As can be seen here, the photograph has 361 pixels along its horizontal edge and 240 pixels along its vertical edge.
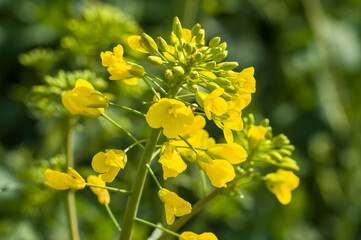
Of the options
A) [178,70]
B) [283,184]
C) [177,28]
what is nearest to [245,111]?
[283,184]

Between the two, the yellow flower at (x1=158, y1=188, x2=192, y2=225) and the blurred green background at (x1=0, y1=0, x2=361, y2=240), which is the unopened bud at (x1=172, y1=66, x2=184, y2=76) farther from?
the blurred green background at (x1=0, y1=0, x2=361, y2=240)

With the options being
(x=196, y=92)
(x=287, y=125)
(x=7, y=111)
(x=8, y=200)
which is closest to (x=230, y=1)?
(x=287, y=125)

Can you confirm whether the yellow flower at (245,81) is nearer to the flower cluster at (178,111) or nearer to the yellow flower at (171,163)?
the flower cluster at (178,111)

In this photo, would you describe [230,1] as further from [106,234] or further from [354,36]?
[106,234]

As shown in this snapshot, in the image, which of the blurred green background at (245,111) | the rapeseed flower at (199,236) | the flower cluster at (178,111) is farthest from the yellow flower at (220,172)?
the blurred green background at (245,111)

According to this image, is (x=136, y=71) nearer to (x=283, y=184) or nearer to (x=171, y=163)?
(x=171, y=163)
